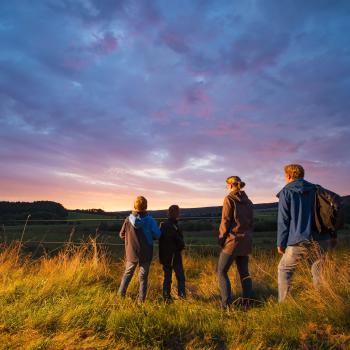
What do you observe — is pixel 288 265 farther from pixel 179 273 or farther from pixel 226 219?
pixel 179 273

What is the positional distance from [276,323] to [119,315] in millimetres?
2002

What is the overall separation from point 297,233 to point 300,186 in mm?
644

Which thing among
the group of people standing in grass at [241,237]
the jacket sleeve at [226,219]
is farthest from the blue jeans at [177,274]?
the jacket sleeve at [226,219]

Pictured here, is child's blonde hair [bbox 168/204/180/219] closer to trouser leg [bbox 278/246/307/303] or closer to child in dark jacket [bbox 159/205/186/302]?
child in dark jacket [bbox 159/205/186/302]

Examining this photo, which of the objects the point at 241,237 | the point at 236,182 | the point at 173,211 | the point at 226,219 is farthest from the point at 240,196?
the point at 173,211

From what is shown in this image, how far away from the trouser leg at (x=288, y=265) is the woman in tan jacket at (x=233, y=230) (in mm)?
757

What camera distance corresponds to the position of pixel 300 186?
18.7ft

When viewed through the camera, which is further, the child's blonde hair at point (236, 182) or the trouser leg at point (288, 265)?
the child's blonde hair at point (236, 182)

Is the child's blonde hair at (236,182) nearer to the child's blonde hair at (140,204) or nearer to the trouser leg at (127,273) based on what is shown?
the child's blonde hair at (140,204)

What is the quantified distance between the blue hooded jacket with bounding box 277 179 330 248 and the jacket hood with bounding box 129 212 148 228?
2.26m

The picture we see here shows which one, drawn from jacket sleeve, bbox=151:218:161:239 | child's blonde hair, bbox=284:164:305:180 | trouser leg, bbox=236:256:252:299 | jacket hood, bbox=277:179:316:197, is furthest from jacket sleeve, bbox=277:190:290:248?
jacket sleeve, bbox=151:218:161:239

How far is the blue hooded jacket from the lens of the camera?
18.4 feet

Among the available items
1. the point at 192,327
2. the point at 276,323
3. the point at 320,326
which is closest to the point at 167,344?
the point at 192,327

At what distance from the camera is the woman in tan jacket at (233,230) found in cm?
623
